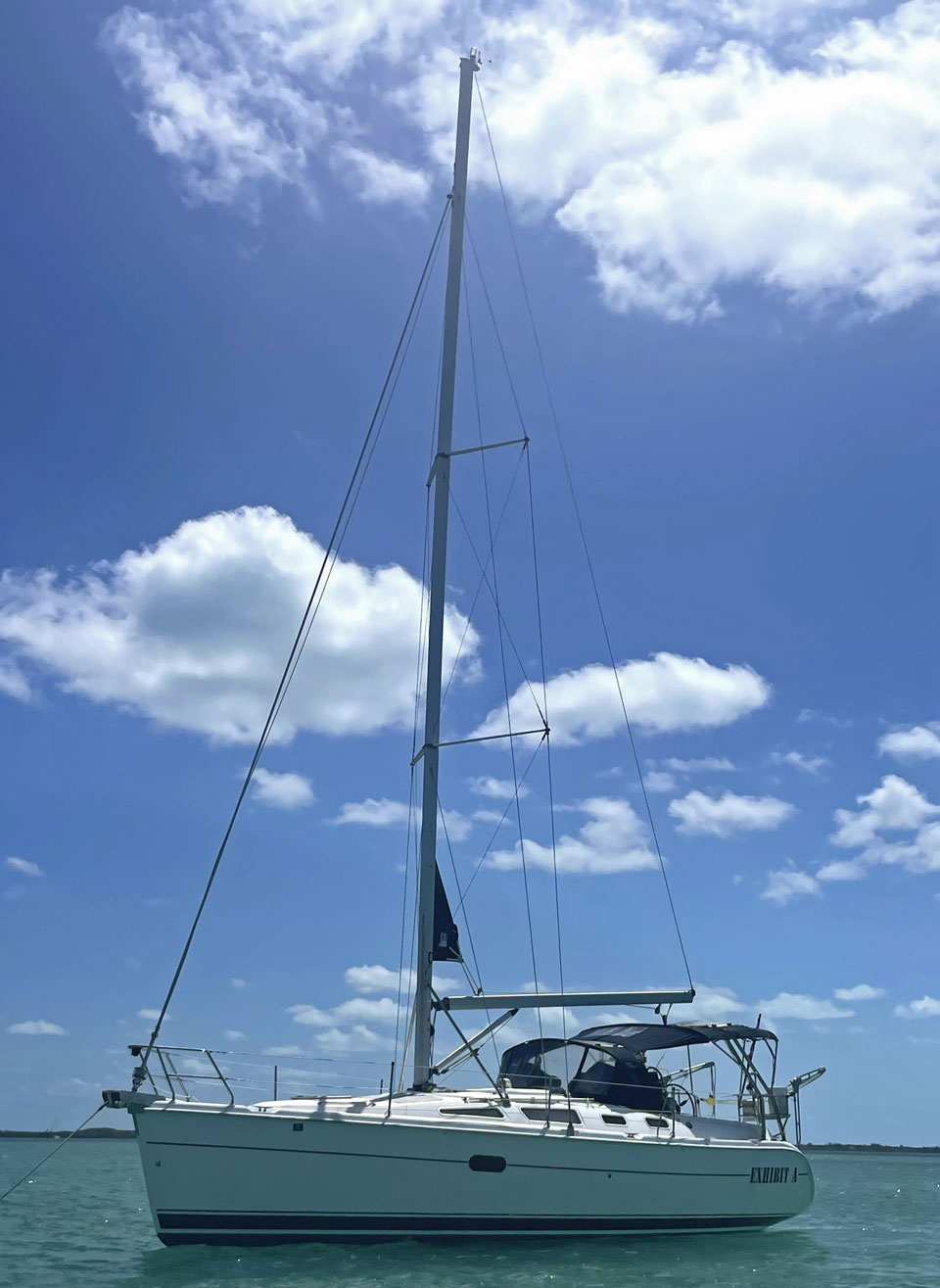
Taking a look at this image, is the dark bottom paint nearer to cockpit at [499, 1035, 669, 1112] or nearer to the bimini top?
cockpit at [499, 1035, 669, 1112]

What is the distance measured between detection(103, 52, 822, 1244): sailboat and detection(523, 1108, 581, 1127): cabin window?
39 millimetres

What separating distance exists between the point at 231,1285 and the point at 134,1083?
284 cm

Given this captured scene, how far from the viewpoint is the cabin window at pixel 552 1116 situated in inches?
640

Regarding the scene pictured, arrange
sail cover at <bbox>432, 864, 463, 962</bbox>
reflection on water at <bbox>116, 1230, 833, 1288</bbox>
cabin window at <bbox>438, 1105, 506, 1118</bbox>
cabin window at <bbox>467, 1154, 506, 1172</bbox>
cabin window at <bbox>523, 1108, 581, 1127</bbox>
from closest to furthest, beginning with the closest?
reflection on water at <bbox>116, 1230, 833, 1288</bbox> → cabin window at <bbox>467, 1154, 506, 1172</bbox> → cabin window at <bbox>438, 1105, 506, 1118</bbox> → cabin window at <bbox>523, 1108, 581, 1127</bbox> → sail cover at <bbox>432, 864, 463, 962</bbox>

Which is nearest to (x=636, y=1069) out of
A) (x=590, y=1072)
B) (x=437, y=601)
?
(x=590, y=1072)

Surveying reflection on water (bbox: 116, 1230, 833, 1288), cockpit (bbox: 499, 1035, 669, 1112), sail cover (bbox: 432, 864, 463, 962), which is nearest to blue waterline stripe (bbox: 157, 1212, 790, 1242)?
reflection on water (bbox: 116, 1230, 833, 1288)

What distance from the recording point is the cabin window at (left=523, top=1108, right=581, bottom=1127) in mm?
16250

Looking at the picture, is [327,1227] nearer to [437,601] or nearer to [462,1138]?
[462,1138]

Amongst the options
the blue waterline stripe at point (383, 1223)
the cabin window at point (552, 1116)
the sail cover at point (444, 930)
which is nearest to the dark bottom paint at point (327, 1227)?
the blue waterline stripe at point (383, 1223)

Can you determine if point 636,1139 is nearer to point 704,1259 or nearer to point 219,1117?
point 704,1259

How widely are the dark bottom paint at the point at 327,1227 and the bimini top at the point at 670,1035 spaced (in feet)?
15.3

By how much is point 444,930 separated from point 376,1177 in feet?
13.8

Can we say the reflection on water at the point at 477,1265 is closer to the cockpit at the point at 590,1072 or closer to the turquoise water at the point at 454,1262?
the turquoise water at the point at 454,1262

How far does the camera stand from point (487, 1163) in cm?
1513
